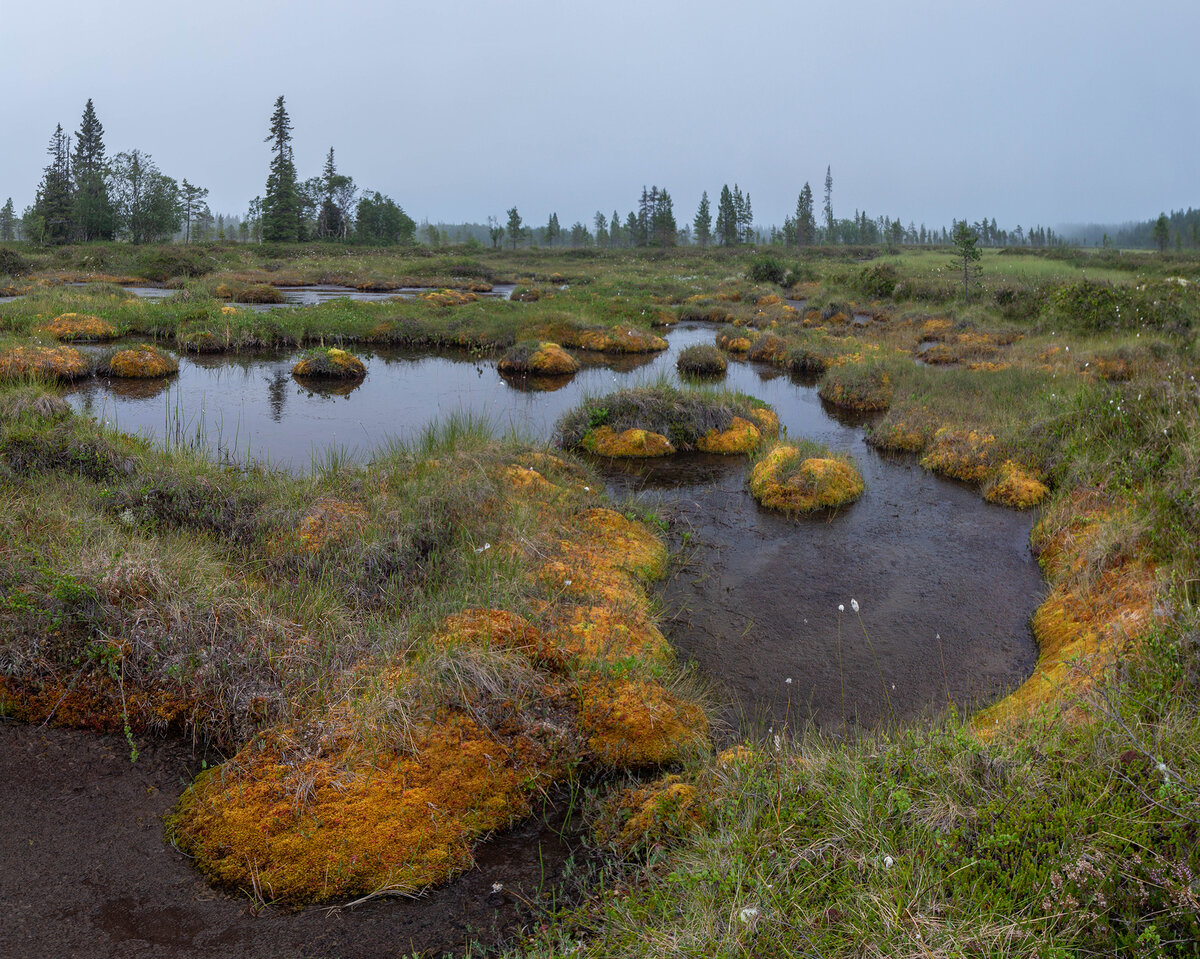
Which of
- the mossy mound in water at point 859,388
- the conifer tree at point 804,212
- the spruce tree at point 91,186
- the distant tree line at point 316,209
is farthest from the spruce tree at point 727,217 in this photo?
the mossy mound in water at point 859,388

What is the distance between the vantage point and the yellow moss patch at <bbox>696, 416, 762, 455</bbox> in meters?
10.9

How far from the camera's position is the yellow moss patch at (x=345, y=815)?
10.4 ft

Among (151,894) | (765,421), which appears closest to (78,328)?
(765,421)

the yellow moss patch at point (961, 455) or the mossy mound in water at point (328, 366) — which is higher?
the mossy mound in water at point (328, 366)

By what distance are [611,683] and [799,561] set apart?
338cm

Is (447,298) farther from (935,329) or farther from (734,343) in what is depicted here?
(935,329)

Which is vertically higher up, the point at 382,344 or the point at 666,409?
the point at 382,344

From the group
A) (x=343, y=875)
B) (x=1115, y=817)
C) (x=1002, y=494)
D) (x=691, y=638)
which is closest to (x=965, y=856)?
(x=1115, y=817)

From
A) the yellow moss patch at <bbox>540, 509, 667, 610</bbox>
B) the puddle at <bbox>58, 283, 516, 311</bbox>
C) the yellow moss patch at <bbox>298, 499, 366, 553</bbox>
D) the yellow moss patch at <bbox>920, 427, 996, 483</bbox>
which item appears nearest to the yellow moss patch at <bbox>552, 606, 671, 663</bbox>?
the yellow moss patch at <bbox>540, 509, 667, 610</bbox>

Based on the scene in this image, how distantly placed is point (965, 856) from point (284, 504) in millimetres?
5700

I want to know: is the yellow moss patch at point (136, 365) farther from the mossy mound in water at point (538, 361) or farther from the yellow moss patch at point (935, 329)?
the yellow moss patch at point (935, 329)

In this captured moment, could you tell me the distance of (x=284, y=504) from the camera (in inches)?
255

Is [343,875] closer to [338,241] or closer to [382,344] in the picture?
[382,344]

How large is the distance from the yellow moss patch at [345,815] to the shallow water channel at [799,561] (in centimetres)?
174
